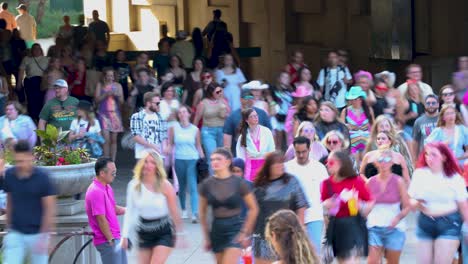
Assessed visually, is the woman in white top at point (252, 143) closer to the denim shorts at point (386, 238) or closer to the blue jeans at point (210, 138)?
the blue jeans at point (210, 138)

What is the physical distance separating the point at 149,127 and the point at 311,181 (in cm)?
436

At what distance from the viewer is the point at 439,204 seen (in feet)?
35.1

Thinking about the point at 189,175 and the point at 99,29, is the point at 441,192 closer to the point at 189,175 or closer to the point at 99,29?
the point at 189,175

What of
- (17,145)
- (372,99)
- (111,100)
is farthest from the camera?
(111,100)

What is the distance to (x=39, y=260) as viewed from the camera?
10594mm

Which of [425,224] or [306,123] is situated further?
[306,123]

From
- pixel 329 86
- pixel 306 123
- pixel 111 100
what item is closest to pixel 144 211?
pixel 306 123

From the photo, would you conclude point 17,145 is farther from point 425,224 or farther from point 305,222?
point 425,224

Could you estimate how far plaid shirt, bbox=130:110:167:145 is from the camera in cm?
1518

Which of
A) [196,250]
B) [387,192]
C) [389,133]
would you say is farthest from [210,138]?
[387,192]

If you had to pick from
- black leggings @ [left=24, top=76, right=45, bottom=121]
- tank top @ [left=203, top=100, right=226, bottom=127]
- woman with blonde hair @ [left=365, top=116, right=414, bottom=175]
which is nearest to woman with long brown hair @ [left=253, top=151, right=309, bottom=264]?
woman with blonde hair @ [left=365, top=116, right=414, bottom=175]

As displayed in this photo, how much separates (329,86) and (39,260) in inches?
352

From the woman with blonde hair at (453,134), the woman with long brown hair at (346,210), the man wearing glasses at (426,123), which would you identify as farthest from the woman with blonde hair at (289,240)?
the man wearing glasses at (426,123)

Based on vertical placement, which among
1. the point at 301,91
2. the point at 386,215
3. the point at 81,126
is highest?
the point at 301,91
